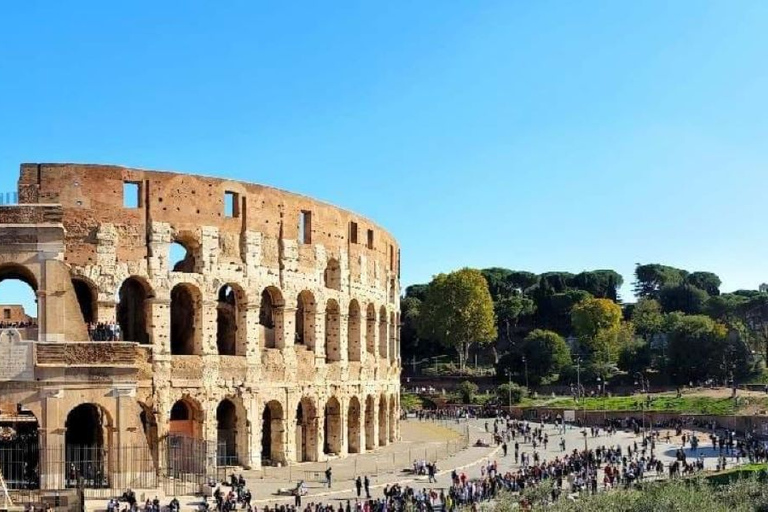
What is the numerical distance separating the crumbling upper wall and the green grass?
26.3 m

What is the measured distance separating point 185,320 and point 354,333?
307 inches

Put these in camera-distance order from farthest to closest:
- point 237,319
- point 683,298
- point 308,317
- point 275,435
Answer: point 683,298, point 308,317, point 275,435, point 237,319

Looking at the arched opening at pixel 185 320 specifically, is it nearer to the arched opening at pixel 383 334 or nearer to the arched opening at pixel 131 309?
the arched opening at pixel 131 309

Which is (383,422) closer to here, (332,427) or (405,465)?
(332,427)

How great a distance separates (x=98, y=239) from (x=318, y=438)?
10859mm

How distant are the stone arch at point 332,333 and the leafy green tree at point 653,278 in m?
70.4

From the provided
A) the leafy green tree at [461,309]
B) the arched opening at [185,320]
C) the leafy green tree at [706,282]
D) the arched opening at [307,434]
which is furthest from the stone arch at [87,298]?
the leafy green tree at [706,282]

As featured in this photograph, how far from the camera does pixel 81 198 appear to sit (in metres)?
28.0

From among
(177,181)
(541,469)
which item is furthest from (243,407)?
(541,469)

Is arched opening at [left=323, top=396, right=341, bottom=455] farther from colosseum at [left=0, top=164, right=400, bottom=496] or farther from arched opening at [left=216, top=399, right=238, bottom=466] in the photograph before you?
arched opening at [left=216, top=399, right=238, bottom=466]

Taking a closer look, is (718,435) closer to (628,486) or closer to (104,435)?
(628,486)

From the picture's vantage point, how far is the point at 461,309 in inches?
2827

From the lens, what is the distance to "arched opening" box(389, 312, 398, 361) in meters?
42.6

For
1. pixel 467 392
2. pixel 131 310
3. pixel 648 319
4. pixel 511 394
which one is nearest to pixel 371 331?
pixel 131 310
